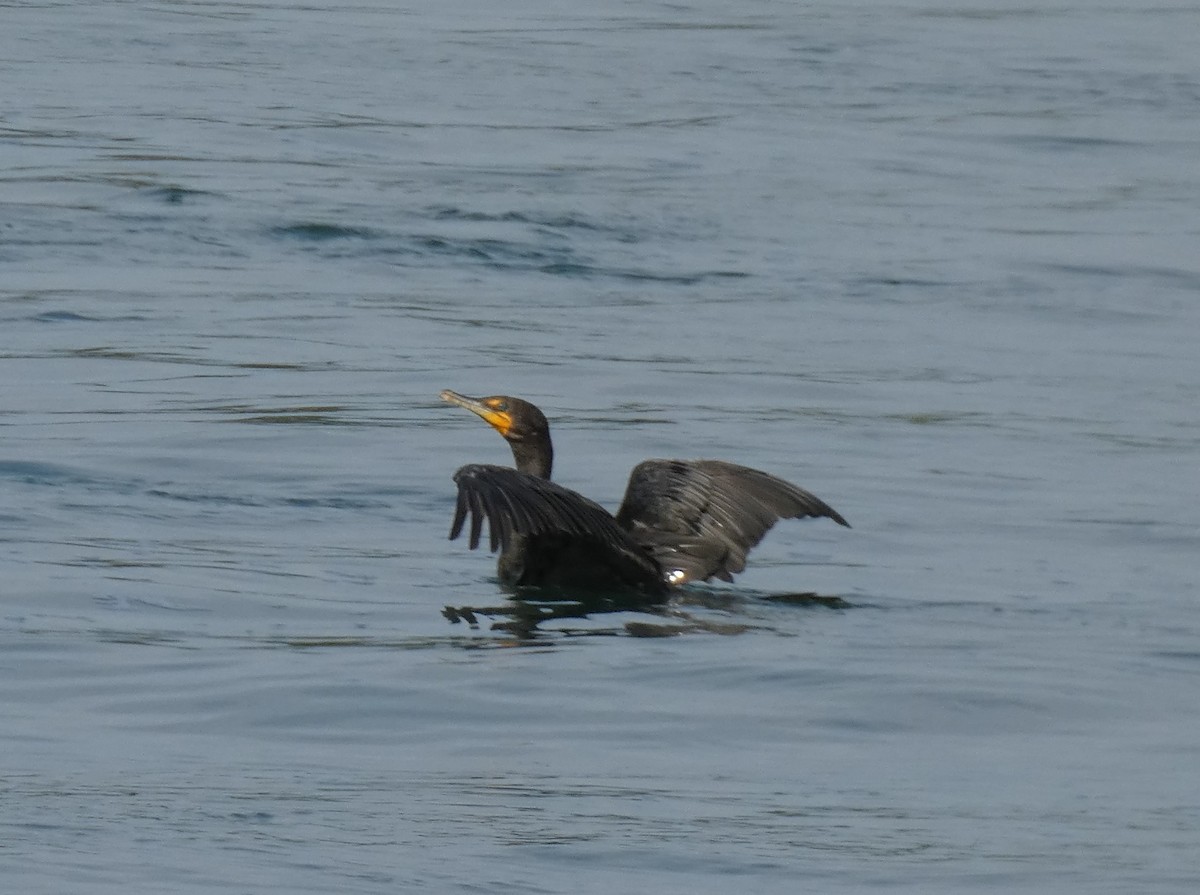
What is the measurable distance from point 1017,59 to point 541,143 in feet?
20.5

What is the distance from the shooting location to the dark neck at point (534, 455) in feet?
31.9

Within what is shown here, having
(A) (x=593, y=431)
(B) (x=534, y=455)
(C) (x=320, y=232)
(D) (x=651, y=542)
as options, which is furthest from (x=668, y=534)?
(C) (x=320, y=232)

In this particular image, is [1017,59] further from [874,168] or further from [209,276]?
[209,276]

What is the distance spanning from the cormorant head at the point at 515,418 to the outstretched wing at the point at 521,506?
1.02 meters

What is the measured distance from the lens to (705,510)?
9.25 meters

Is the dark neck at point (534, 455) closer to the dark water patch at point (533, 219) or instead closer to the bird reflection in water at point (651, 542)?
the bird reflection in water at point (651, 542)

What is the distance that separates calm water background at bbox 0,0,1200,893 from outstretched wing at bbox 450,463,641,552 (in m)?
0.34

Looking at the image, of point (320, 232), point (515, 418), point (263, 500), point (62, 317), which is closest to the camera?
point (515, 418)

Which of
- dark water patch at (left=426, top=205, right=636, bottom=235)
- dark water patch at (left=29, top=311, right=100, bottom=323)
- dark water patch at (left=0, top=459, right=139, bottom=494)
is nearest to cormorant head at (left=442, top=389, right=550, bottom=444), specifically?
dark water patch at (left=0, top=459, right=139, bottom=494)

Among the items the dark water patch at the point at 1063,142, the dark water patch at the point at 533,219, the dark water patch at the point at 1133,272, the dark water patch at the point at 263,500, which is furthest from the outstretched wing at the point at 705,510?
the dark water patch at the point at 1063,142

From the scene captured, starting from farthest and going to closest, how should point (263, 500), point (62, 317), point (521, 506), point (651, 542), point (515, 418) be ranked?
point (62, 317)
point (263, 500)
point (515, 418)
point (651, 542)
point (521, 506)

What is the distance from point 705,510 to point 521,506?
1.14 metres

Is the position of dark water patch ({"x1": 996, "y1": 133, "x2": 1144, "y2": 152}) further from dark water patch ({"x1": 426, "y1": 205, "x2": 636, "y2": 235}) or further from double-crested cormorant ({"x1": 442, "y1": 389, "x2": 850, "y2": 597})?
double-crested cormorant ({"x1": 442, "y1": 389, "x2": 850, "y2": 597})

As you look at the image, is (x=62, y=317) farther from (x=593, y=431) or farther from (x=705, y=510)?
(x=705, y=510)
